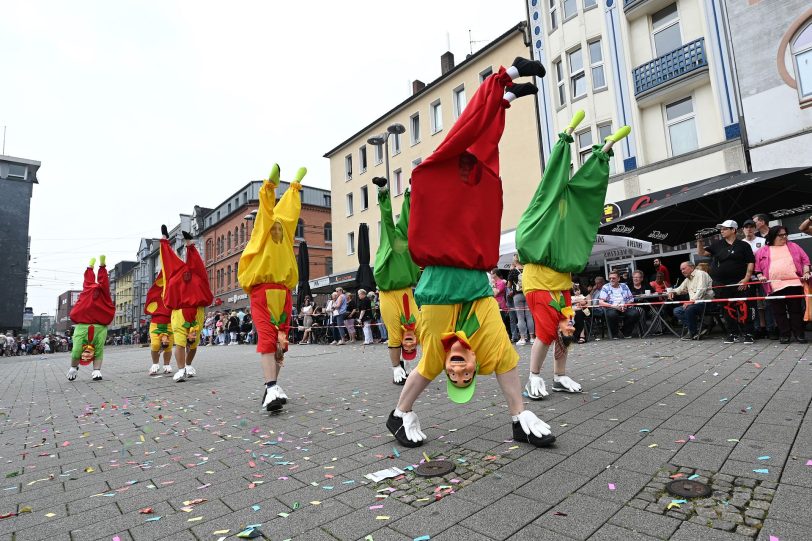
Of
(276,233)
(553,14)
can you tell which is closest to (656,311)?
(276,233)

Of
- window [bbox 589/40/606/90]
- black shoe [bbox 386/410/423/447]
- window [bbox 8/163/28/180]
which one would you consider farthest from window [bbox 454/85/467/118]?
window [bbox 8/163/28/180]

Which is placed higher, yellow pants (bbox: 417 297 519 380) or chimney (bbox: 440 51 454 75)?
chimney (bbox: 440 51 454 75)

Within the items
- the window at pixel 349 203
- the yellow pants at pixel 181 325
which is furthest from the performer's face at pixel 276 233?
the window at pixel 349 203

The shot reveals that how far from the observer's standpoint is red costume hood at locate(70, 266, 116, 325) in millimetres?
8664

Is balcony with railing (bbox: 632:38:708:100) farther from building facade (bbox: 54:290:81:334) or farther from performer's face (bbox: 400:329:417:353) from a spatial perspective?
building facade (bbox: 54:290:81:334)

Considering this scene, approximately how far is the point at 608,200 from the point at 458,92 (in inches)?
452

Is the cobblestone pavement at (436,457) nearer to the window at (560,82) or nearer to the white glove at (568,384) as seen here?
the white glove at (568,384)

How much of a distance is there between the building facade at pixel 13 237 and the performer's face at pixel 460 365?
5330 centimetres

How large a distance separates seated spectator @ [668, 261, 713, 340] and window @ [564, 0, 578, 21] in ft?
43.8

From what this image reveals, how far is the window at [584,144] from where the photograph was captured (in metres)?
17.9

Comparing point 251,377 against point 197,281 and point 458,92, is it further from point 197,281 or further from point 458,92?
point 458,92

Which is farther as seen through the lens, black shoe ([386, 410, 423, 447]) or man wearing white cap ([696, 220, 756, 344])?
man wearing white cap ([696, 220, 756, 344])

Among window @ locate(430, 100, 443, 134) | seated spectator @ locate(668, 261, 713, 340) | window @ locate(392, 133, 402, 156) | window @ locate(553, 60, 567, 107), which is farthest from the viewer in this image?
window @ locate(392, 133, 402, 156)

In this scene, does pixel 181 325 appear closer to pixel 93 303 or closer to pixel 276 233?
pixel 93 303
